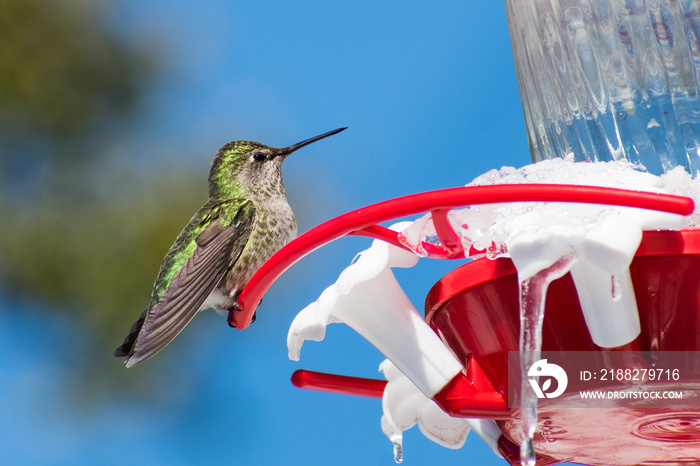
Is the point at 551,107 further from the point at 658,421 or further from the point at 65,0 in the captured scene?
the point at 65,0

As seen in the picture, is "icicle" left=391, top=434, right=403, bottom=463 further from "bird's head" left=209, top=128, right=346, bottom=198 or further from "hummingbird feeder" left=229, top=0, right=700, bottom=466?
"bird's head" left=209, top=128, right=346, bottom=198

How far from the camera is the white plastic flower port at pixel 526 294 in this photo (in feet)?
6.18

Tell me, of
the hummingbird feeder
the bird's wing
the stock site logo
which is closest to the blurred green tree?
the bird's wing

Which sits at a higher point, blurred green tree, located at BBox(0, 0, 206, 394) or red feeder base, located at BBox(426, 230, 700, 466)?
blurred green tree, located at BBox(0, 0, 206, 394)

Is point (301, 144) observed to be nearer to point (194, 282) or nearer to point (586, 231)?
point (194, 282)

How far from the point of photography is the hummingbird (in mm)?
4010

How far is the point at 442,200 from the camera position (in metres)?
2.00

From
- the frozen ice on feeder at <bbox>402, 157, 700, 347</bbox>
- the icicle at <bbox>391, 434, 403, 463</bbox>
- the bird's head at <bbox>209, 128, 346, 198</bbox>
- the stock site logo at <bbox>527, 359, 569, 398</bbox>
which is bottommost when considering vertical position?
the icicle at <bbox>391, 434, 403, 463</bbox>

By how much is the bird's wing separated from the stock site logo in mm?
1901

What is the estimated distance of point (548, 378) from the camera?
2.14 meters

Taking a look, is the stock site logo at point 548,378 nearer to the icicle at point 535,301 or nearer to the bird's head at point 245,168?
the icicle at point 535,301

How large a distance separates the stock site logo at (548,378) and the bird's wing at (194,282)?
1901 millimetres

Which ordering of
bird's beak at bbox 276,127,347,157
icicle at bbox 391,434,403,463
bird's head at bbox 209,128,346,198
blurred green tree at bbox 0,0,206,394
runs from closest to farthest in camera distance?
icicle at bbox 391,434,403,463
bird's beak at bbox 276,127,347,157
bird's head at bbox 209,128,346,198
blurred green tree at bbox 0,0,206,394

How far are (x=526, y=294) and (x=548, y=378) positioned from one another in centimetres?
34
